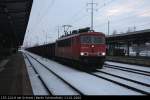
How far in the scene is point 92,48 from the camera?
26.3 metres

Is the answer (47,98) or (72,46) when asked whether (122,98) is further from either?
(72,46)

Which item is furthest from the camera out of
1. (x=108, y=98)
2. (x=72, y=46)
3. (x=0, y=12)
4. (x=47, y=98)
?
(x=0, y=12)

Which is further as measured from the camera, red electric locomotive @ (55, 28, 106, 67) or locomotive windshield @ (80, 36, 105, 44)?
locomotive windshield @ (80, 36, 105, 44)

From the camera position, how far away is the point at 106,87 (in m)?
16.3

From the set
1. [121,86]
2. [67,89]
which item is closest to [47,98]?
[67,89]

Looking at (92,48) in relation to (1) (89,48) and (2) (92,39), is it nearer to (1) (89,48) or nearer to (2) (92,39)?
(1) (89,48)

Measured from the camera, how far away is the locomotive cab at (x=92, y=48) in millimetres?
25906

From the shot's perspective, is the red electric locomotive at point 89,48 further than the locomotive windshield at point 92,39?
No

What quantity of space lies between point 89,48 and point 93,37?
103 cm

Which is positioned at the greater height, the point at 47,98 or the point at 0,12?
the point at 0,12

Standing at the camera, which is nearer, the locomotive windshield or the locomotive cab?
the locomotive cab

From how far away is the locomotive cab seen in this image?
25906mm

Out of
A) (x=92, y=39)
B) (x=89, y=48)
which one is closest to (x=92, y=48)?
(x=89, y=48)

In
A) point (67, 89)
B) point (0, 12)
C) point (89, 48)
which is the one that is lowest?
point (67, 89)
